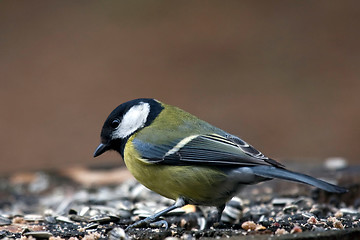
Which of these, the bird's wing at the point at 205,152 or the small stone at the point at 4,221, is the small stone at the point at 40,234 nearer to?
the small stone at the point at 4,221

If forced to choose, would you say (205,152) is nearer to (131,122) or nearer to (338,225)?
(131,122)

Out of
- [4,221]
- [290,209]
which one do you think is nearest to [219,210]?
[290,209]

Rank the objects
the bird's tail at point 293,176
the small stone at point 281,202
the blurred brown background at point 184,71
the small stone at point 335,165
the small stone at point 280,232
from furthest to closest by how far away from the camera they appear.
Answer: the blurred brown background at point 184,71 → the small stone at point 335,165 → the small stone at point 281,202 → the small stone at point 280,232 → the bird's tail at point 293,176

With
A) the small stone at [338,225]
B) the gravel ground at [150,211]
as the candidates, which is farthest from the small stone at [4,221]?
the small stone at [338,225]

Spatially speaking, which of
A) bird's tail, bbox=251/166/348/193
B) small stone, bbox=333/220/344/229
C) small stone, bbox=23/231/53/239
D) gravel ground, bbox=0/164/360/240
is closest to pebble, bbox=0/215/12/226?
gravel ground, bbox=0/164/360/240

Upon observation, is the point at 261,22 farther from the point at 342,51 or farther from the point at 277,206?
the point at 277,206

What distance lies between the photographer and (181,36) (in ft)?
33.5

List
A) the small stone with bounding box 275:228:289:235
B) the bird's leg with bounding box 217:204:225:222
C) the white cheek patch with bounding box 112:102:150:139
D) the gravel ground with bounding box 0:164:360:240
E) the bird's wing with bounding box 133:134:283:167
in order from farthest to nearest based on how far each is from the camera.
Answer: the white cheek patch with bounding box 112:102:150:139, the bird's leg with bounding box 217:204:225:222, the bird's wing with bounding box 133:134:283:167, the gravel ground with bounding box 0:164:360:240, the small stone with bounding box 275:228:289:235

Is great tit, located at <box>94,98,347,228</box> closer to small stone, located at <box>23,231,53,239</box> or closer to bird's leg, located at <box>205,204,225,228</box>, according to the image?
bird's leg, located at <box>205,204,225,228</box>

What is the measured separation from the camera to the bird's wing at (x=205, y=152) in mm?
2682

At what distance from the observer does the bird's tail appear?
90.7 inches

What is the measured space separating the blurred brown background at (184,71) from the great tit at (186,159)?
495 centimetres

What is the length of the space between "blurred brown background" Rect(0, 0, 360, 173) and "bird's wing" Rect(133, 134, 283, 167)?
5.14 metres

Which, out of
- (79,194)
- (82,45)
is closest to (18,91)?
(82,45)
